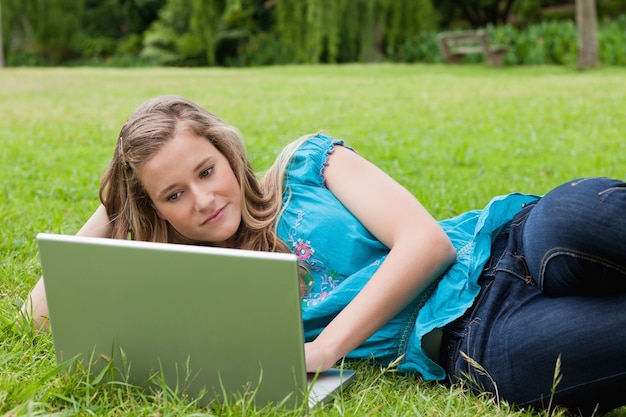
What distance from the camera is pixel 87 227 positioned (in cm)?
232

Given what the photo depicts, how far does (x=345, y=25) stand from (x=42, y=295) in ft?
50.2

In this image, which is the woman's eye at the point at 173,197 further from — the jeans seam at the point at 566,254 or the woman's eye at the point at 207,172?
the jeans seam at the point at 566,254

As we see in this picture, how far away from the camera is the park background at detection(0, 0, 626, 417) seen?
1.76m

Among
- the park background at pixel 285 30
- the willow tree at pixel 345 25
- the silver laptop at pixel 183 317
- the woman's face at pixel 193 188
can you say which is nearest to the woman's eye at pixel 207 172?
the woman's face at pixel 193 188

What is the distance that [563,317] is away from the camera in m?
1.75

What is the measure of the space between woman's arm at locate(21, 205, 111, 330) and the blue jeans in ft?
3.50

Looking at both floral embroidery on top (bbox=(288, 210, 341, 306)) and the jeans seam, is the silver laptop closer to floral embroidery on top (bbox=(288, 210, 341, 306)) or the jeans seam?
floral embroidery on top (bbox=(288, 210, 341, 306))

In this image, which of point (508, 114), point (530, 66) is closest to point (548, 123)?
point (508, 114)

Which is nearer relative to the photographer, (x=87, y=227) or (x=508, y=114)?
(x=87, y=227)

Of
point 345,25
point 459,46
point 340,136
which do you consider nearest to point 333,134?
point 340,136

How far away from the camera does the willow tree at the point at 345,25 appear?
16141mm

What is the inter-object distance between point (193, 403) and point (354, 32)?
52.1 ft

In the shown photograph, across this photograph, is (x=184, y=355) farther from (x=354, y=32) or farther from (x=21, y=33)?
(x=21, y=33)

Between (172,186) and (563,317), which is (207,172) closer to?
(172,186)
